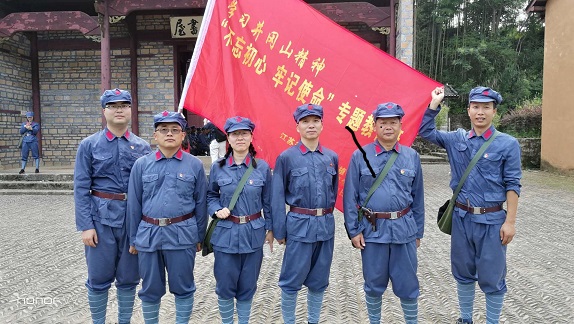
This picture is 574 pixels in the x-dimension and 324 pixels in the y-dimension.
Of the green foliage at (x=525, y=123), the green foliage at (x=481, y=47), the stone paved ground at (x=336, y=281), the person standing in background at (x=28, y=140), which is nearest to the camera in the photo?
the stone paved ground at (x=336, y=281)

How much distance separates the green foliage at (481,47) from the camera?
2958cm

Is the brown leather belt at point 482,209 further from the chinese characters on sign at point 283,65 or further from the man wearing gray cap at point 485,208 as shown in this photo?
the chinese characters on sign at point 283,65

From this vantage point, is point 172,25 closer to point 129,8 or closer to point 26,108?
point 129,8

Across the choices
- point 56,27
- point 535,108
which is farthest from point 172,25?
point 535,108

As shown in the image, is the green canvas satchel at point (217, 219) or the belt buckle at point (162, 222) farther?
the green canvas satchel at point (217, 219)

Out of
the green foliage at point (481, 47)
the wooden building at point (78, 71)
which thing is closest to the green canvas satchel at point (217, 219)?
the wooden building at point (78, 71)

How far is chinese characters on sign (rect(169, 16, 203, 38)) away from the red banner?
27.6 ft

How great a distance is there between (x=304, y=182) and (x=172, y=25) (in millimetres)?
9917

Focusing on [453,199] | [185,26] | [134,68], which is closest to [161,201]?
[453,199]

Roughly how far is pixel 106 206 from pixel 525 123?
54.7 feet

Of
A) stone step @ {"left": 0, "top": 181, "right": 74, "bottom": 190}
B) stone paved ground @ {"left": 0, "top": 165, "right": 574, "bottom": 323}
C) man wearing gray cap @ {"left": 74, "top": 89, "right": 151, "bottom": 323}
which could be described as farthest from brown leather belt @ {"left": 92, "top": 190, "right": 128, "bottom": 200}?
stone step @ {"left": 0, "top": 181, "right": 74, "bottom": 190}

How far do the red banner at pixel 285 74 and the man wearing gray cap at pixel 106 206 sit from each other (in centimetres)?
69

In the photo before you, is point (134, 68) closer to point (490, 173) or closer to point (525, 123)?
point (490, 173)

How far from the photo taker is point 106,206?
2.79 metres
